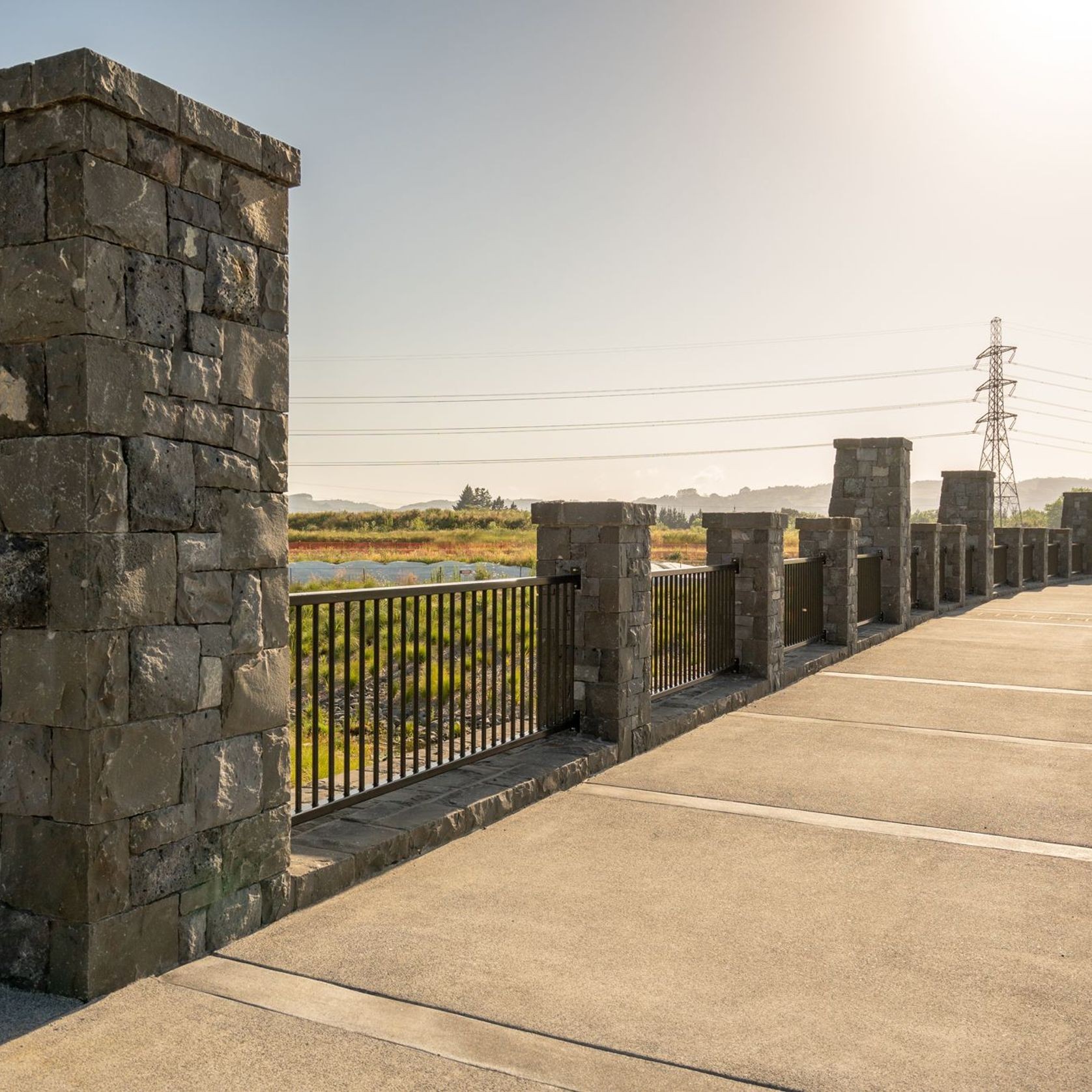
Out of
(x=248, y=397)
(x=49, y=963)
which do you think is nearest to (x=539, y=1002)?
(x=49, y=963)

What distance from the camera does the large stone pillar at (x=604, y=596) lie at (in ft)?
22.8

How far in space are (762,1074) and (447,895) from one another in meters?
1.76

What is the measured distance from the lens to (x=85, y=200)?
11.0 feet

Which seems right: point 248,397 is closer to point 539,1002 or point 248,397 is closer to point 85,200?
point 85,200

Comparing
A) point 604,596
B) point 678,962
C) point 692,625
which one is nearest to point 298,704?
point 678,962

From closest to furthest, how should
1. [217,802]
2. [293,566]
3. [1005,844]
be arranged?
1. [217,802]
2. [1005,844]
3. [293,566]

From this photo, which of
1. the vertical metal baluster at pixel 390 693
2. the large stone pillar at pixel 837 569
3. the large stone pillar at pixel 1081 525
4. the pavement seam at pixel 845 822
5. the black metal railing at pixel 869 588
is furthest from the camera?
the large stone pillar at pixel 1081 525

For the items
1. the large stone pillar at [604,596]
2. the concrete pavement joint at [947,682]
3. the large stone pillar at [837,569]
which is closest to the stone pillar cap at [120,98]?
the large stone pillar at [604,596]

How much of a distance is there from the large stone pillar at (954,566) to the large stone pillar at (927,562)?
2.37 metres

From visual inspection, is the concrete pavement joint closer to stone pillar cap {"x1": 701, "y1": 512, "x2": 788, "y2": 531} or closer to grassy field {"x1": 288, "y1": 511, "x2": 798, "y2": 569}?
stone pillar cap {"x1": 701, "y1": 512, "x2": 788, "y2": 531}

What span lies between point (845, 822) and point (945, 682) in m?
5.43

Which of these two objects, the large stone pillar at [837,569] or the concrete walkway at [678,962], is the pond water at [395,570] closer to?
the large stone pillar at [837,569]

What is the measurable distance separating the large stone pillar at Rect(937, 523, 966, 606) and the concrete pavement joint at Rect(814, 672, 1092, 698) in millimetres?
10037

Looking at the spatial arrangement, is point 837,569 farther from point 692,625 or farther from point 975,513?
point 975,513
